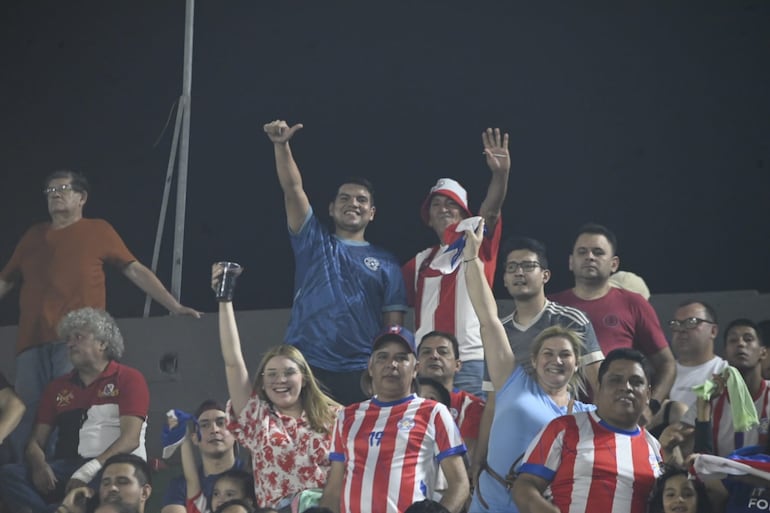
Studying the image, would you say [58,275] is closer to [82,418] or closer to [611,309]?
[82,418]

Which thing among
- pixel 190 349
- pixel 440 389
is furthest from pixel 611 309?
pixel 190 349

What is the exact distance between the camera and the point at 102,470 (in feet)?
19.4

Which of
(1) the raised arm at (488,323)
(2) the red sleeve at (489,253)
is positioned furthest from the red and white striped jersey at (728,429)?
(2) the red sleeve at (489,253)

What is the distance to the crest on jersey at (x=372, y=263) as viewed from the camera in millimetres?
5961

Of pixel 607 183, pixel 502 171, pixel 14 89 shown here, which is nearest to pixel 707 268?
pixel 607 183

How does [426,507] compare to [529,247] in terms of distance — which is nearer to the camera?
[426,507]

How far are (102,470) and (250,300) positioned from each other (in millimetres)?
2217

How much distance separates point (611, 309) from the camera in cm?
570

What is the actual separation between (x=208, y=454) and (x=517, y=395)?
4.68ft

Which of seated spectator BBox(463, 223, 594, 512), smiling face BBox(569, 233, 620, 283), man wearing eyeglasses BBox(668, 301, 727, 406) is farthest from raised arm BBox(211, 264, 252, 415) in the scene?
man wearing eyeglasses BBox(668, 301, 727, 406)

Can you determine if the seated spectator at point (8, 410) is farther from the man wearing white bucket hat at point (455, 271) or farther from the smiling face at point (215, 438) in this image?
the man wearing white bucket hat at point (455, 271)

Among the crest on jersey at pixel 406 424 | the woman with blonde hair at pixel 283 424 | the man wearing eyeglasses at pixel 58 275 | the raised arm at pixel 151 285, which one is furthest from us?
the raised arm at pixel 151 285

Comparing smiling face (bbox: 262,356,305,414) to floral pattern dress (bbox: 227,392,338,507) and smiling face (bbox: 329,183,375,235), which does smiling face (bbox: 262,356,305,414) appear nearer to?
floral pattern dress (bbox: 227,392,338,507)

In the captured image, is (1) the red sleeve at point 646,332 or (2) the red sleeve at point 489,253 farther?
(2) the red sleeve at point 489,253
